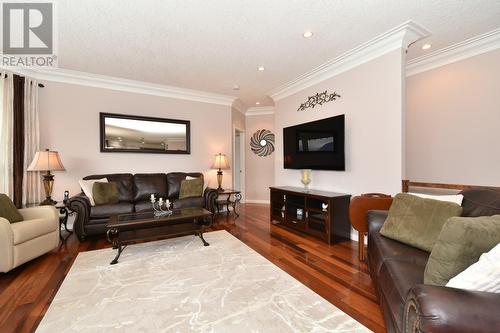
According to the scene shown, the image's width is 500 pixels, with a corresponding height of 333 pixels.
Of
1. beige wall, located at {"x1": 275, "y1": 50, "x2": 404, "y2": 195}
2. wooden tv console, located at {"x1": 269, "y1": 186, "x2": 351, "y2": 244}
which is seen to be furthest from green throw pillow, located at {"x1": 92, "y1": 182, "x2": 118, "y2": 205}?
beige wall, located at {"x1": 275, "y1": 50, "x2": 404, "y2": 195}

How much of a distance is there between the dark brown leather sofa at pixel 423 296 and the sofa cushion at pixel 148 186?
11.7ft

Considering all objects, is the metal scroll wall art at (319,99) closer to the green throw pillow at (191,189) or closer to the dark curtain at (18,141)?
the green throw pillow at (191,189)

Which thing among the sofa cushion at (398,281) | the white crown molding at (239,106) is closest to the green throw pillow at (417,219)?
the sofa cushion at (398,281)

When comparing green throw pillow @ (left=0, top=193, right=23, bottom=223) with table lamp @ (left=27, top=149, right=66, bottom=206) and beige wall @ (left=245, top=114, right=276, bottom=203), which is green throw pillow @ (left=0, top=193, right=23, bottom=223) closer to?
table lamp @ (left=27, top=149, right=66, bottom=206)

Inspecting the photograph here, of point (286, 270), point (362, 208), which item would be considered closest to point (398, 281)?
point (286, 270)

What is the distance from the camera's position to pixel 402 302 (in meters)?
1.17

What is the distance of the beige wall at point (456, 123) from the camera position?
2920 millimetres

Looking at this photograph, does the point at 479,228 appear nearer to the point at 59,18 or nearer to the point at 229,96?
the point at 59,18

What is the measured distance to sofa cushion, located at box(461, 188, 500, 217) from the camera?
5.27 feet

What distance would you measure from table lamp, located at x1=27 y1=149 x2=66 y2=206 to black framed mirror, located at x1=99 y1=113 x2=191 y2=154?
0.86 metres

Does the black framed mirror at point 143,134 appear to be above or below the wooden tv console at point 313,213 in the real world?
above

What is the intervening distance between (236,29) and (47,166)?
335 cm

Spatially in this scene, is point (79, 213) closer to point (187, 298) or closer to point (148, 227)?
point (148, 227)

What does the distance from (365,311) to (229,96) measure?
4733mm
